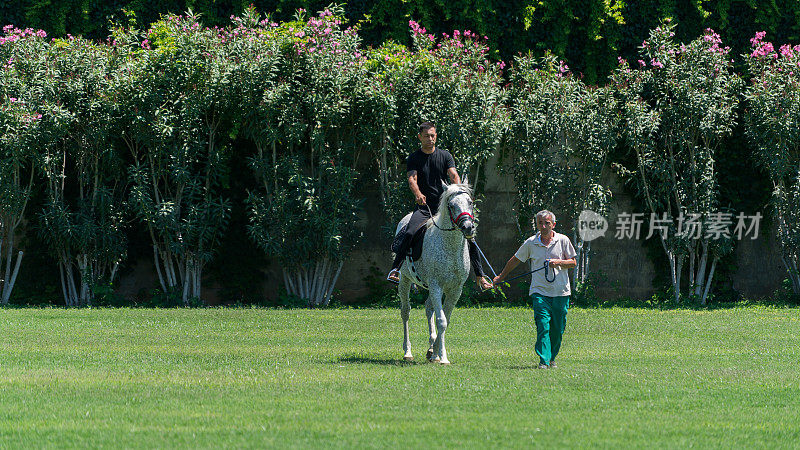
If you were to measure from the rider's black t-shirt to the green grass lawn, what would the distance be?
1.96 m

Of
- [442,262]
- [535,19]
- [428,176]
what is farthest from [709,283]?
[442,262]

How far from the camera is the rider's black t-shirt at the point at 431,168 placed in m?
11.3

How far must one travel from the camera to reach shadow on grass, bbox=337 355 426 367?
1080 cm

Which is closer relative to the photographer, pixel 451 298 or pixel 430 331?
pixel 430 331

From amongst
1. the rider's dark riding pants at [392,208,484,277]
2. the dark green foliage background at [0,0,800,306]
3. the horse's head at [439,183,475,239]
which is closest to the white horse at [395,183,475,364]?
the horse's head at [439,183,475,239]

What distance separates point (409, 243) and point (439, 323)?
1086mm

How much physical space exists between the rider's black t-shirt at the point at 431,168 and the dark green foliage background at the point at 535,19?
36.1 ft

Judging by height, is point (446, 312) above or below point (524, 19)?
below

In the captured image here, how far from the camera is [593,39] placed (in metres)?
21.8

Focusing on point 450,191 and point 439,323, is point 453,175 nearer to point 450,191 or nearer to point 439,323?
point 450,191

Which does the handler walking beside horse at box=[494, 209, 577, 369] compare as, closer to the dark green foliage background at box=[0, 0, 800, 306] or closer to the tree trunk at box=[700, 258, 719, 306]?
the tree trunk at box=[700, 258, 719, 306]

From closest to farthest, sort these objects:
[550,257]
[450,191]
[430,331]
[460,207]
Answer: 1. [460,207]
2. [450,191]
3. [550,257]
4. [430,331]

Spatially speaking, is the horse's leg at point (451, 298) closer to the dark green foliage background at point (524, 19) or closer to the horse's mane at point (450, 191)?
the horse's mane at point (450, 191)

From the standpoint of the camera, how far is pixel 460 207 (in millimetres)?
10203
